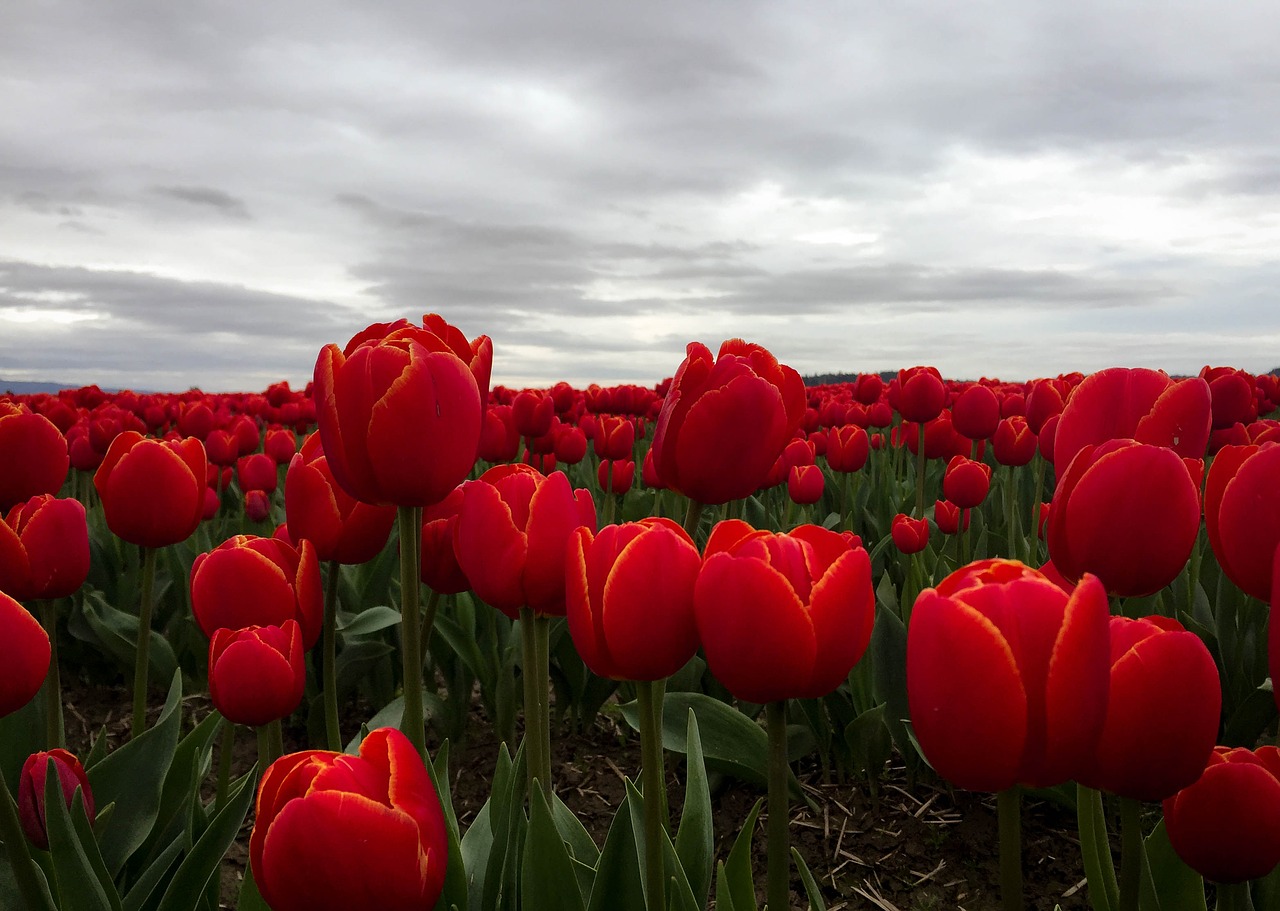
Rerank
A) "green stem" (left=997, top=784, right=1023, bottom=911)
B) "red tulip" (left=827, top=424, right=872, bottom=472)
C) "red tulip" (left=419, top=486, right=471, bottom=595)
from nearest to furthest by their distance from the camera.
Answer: "green stem" (left=997, top=784, right=1023, bottom=911) < "red tulip" (left=419, top=486, right=471, bottom=595) < "red tulip" (left=827, top=424, right=872, bottom=472)

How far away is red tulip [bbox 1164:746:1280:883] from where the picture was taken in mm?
1124

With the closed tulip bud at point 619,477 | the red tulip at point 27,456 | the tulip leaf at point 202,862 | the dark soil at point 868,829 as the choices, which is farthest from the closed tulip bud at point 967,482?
the red tulip at point 27,456

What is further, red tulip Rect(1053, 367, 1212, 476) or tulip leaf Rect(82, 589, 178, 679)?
tulip leaf Rect(82, 589, 178, 679)

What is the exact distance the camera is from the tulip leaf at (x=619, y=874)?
1392 mm

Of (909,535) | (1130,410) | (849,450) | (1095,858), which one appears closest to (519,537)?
(1095,858)

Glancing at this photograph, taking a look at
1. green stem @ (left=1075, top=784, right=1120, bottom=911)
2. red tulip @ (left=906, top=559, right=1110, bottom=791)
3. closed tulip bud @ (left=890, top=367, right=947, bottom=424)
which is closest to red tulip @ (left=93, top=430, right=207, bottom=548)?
red tulip @ (left=906, top=559, right=1110, bottom=791)

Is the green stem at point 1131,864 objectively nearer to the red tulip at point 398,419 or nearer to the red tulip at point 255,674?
the red tulip at point 398,419

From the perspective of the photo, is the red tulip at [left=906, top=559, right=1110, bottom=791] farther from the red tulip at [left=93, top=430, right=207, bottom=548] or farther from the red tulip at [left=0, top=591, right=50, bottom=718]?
the red tulip at [left=93, top=430, right=207, bottom=548]

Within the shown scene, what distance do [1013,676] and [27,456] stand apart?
261 cm

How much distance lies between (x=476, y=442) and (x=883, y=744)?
2344 mm

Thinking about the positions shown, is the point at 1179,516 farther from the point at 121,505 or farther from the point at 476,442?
the point at 121,505

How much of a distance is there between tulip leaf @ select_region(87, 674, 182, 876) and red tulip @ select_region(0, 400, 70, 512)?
2.84 feet

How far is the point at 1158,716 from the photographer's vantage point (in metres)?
0.99

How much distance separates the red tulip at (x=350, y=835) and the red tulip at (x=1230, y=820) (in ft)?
3.05
